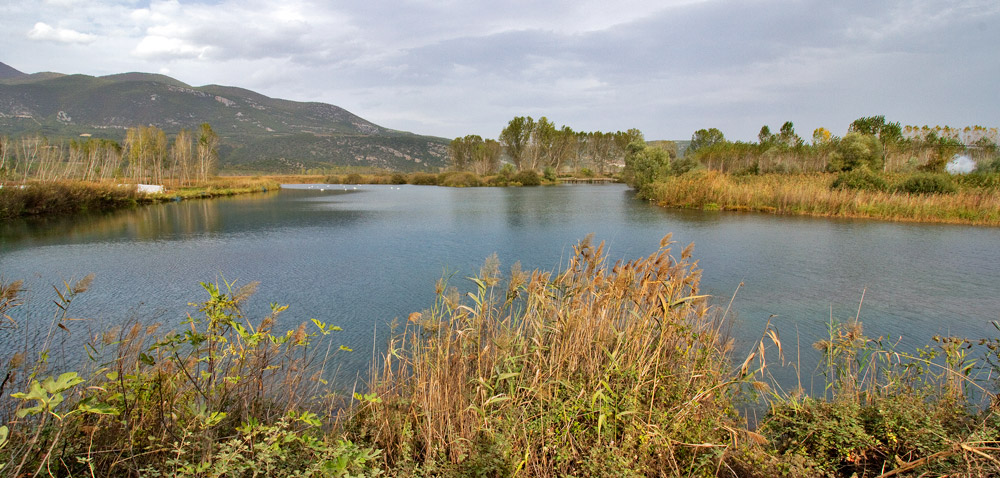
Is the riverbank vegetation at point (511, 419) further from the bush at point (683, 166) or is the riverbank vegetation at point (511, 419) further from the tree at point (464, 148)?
the tree at point (464, 148)

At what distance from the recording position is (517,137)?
75.9m

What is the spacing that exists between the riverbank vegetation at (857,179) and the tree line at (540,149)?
2916 cm

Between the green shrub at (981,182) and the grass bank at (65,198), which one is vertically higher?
the green shrub at (981,182)

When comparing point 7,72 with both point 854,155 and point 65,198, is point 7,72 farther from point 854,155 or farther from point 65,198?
point 854,155

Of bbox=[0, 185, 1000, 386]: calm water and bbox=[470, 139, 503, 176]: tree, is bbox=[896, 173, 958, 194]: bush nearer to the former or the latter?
bbox=[0, 185, 1000, 386]: calm water

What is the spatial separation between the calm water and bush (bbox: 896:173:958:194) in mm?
4322

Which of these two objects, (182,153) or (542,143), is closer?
(182,153)

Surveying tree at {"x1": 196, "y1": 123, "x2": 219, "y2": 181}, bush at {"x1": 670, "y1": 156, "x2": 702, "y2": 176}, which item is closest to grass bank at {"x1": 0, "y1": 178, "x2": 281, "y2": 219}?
tree at {"x1": 196, "y1": 123, "x2": 219, "y2": 181}

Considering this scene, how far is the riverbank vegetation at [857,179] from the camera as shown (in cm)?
1741

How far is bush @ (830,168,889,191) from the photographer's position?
1967cm

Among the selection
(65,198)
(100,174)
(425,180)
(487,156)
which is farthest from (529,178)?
(65,198)

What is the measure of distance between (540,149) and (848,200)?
6137cm

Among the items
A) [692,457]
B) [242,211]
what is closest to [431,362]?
[692,457]

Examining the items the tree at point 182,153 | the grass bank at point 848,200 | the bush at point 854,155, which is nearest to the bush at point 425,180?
the tree at point 182,153
